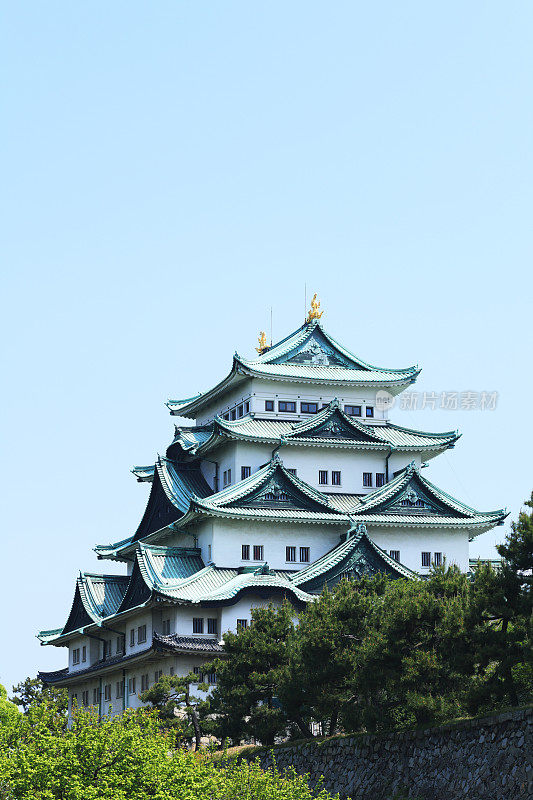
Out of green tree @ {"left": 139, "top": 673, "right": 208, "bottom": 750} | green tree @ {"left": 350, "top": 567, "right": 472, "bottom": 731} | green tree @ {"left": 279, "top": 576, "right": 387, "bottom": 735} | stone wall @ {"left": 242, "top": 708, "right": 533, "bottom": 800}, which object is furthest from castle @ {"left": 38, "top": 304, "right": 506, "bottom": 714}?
green tree @ {"left": 350, "top": 567, "right": 472, "bottom": 731}

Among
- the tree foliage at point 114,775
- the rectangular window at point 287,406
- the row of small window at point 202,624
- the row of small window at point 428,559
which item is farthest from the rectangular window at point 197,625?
the tree foliage at point 114,775

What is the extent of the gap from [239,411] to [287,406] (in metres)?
2.70

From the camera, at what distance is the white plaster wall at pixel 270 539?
55.5 metres

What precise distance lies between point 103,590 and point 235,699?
960 inches

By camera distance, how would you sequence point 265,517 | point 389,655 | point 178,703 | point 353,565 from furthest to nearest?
point 265,517, point 353,565, point 178,703, point 389,655

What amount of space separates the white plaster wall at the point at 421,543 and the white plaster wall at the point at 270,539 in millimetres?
2199

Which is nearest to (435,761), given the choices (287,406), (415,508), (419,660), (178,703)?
(419,660)

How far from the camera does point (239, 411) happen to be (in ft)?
207

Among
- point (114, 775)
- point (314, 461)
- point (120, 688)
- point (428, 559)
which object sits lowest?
point (114, 775)

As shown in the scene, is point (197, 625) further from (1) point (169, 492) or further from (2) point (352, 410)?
(2) point (352, 410)

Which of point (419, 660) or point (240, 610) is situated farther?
point (240, 610)

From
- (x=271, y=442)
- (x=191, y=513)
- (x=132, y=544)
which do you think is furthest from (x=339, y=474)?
(x=132, y=544)

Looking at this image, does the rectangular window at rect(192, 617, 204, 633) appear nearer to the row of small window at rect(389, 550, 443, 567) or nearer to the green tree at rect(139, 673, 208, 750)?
the green tree at rect(139, 673, 208, 750)

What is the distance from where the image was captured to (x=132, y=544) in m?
66.3
